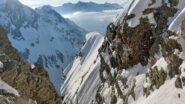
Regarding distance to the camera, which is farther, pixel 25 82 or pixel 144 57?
pixel 144 57

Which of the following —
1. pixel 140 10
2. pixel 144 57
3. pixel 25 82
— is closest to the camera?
pixel 25 82

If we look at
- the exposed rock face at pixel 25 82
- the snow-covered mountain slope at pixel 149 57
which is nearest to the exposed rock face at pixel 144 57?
the snow-covered mountain slope at pixel 149 57

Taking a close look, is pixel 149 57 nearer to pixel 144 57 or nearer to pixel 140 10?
pixel 144 57

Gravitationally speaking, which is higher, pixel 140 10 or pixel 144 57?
pixel 140 10

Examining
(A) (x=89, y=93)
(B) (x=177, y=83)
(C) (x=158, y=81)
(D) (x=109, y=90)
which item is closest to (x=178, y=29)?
(C) (x=158, y=81)

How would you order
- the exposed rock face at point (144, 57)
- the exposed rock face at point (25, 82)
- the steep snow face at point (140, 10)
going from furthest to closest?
the steep snow face at point (140, 10)
the exposed rock face at point (144, 57)
the exposed rock face at point (25, 82)

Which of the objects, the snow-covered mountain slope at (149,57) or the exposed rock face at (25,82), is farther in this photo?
the snow-covered mountain slope at (149,57)

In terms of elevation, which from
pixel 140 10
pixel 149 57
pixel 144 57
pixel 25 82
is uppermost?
pixel 25 82

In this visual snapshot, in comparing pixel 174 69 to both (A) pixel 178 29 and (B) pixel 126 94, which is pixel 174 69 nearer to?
(A) pixel 178 29

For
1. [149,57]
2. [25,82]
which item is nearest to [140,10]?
[149,57]

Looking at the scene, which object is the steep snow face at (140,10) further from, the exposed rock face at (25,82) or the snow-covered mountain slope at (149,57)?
the exposed rock face at (25,82)
